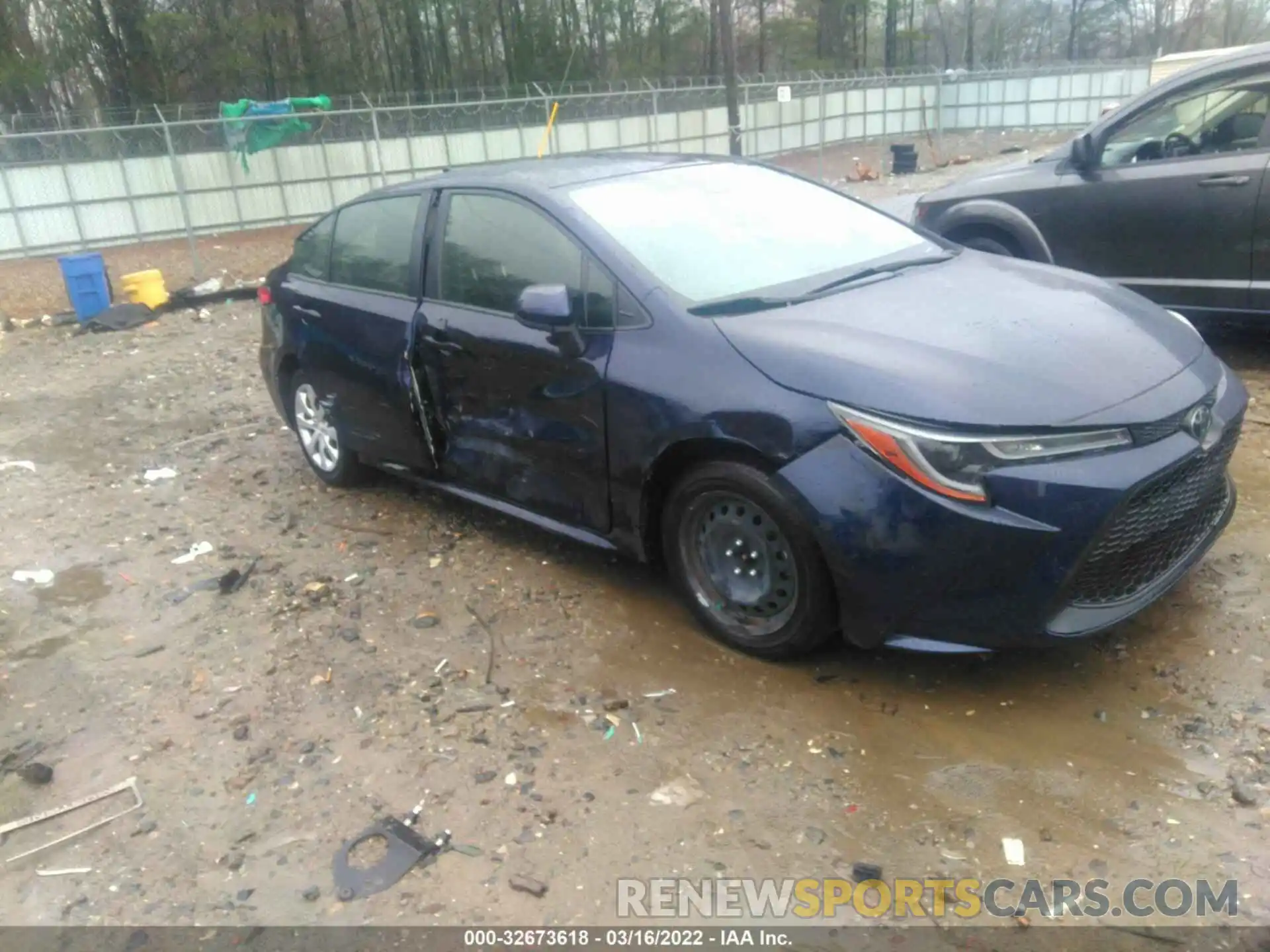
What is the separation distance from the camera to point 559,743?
3396mm

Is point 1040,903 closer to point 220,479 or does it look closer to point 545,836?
point 545,836

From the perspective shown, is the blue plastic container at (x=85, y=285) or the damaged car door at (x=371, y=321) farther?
the blue plastic container at (x=85, y=285)

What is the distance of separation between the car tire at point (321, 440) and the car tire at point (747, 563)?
7.88ft

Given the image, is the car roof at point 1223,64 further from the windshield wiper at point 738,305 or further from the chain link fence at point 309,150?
the chain link fence at point 309,150

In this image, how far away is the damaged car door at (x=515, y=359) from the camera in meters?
3.89

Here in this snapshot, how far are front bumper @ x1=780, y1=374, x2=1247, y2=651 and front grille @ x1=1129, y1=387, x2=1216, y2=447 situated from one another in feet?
0.07

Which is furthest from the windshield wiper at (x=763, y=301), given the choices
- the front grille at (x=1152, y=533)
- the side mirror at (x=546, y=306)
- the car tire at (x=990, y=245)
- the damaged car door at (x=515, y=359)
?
the car tire at (x=990, y=245)

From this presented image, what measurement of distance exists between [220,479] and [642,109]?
60.0 ft

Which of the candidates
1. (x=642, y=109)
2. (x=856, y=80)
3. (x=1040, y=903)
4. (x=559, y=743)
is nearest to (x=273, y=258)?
(x=642, y=109)

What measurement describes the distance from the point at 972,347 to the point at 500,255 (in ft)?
6.45

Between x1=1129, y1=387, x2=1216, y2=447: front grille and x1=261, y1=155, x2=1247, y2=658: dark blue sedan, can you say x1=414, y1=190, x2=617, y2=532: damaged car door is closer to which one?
x1=261, y1=155, x2=1247, y2=658: dark blue sedan

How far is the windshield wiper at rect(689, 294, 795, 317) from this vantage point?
3680 mm

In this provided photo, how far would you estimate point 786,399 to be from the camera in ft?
10.8

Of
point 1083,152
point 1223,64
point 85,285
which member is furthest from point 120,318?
point 1223,64
